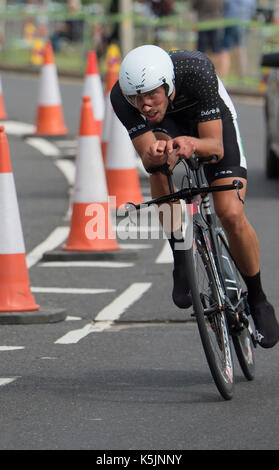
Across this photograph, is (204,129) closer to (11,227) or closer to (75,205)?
(11,227)

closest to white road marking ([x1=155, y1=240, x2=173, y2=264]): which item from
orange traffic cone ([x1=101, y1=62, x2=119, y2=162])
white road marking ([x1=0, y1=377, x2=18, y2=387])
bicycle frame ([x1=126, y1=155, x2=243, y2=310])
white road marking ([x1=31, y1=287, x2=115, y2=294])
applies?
white road marking ([x1=31, y1=287, x2=115, y2=294])

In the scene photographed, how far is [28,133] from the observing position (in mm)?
19594

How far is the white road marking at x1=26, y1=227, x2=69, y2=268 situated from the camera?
10836 mm

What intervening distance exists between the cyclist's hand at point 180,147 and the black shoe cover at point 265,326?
44.1 inches

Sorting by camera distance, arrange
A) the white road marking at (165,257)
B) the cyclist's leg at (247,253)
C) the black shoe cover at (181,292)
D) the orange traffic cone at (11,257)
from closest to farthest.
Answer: the cyclist's leg at (247,253), the black shoe cover at (181,292), the orange traffic cone at (11,257), the white road marking at (165,257)

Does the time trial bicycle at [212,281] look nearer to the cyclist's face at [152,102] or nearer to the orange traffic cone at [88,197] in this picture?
the cyclist's face at [152,102]

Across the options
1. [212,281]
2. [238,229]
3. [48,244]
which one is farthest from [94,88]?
[212,281]

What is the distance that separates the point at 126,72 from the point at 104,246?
475cm

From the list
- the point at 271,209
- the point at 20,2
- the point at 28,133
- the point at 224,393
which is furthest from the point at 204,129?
the point at 20,2

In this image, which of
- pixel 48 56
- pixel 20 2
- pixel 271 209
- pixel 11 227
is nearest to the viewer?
pixel 11 227

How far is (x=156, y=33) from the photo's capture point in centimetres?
2878

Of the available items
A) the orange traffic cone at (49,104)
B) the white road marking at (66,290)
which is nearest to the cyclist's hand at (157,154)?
the white road marking at (66,290)

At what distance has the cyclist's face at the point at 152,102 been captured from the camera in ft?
20.5

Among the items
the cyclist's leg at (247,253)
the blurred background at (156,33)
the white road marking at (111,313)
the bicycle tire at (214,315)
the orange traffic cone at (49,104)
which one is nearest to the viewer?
the bicycle tire at (214,315)
